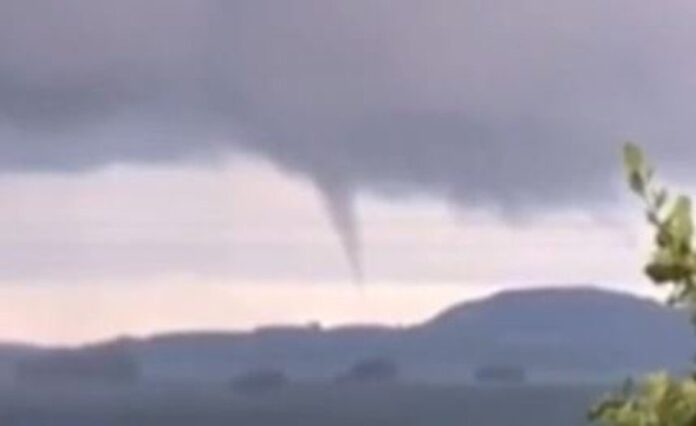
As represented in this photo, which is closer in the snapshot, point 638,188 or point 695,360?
A: point 638,188

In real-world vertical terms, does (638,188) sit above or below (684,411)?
above

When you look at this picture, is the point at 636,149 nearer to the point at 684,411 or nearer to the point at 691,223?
the point at 691,223

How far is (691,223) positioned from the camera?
997 cm

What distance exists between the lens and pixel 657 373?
1041cm

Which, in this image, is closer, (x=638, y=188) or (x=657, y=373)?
(x=638, y=188)

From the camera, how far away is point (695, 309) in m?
10.3

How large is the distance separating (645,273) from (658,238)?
10.4 inches

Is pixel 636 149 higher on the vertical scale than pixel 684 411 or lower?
higher

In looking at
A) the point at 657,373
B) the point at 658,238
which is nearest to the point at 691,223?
the point at 658,238

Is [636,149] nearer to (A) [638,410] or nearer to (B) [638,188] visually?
(B) [638,188]

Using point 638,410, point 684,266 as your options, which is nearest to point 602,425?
point 638,410

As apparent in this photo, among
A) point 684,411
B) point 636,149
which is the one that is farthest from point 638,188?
point 684,411

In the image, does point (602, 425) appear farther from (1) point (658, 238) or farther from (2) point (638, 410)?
(1) point (658, 238)

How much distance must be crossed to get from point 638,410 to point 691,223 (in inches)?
34.9
